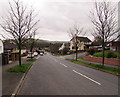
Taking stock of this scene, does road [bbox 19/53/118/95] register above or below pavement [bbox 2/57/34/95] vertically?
below

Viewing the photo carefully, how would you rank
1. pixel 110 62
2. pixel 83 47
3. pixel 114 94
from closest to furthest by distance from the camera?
pixel 114 94
pixel 110 62
pixel 83 47

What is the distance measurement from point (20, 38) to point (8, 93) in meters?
9.26

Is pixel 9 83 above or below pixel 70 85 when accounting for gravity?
above

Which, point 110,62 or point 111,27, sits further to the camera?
point 110,62

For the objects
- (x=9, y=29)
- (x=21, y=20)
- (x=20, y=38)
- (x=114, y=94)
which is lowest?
A: (x=114, y=94)

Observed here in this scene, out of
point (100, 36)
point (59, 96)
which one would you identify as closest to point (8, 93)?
point (59, 96)

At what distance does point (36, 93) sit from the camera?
6402 mm

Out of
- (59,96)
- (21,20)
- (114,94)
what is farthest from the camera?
(21,20)

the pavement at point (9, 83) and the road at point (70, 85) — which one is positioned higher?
the pavement at point (9, 83)

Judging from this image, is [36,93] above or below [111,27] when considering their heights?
below

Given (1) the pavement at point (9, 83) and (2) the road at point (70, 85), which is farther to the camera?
(2) the road at point (70, 85)

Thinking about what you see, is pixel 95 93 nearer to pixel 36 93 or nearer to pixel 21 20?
pixel 36 93

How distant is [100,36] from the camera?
15852 mm

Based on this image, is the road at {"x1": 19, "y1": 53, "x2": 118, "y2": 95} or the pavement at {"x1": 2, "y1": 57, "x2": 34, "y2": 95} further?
the road at {"x1": 19, "y1": 53, "x2": 118, "y2": 95}
